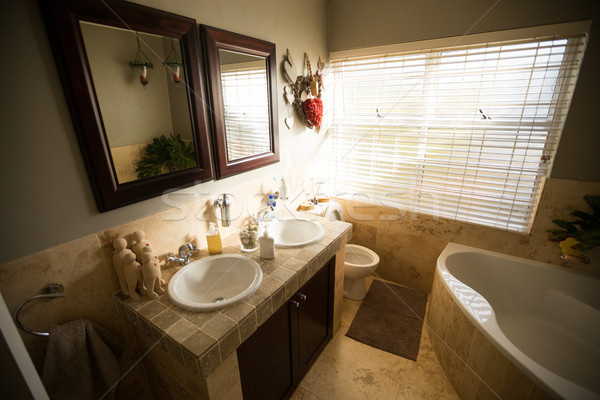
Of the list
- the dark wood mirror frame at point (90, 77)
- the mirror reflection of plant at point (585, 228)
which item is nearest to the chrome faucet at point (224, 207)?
the dark wood mirror frame at point (90, 77)

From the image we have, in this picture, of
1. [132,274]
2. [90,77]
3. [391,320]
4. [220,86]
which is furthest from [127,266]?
[391,320]

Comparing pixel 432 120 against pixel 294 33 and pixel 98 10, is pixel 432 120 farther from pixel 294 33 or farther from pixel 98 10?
pixel 98 10

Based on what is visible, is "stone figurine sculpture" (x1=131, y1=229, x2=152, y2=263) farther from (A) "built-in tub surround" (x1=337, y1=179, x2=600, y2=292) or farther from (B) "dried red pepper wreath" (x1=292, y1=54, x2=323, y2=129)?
(A) "built-in tub surround" (x1=337, y1=179, x2=600, y2=292)

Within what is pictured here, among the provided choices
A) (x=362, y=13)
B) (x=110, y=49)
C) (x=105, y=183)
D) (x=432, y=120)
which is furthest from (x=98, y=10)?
(x=432, y=120)

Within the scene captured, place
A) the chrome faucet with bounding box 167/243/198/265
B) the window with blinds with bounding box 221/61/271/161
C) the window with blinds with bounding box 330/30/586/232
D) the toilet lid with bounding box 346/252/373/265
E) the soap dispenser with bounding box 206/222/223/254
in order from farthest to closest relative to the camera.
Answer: the toilet lid with bounding box 346/252/373/265 → the window with blinds with bounding box 330/30/586/232 → the window with blinds with bounding box 221/61/271/161 → the soap dispenser with bounding box 206/222/223/254 → the chrome faucet with bounding box 167/243/198/265

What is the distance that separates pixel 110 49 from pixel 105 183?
51 cm

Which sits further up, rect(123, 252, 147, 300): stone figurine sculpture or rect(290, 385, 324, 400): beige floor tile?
rect(123, 252, 147, 300): stone figurine sculpture

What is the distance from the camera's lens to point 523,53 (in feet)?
5.71

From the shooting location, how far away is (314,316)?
1.68 meters

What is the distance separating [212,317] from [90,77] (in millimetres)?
991

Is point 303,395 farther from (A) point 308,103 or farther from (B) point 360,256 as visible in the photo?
(A) point 308,103

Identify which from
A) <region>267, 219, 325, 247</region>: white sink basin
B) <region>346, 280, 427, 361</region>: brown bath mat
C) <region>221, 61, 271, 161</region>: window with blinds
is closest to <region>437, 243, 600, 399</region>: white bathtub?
<region>346, 280, 427, 361</region>: brown bath mat

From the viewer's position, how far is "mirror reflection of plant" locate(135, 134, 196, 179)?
1.21 meters

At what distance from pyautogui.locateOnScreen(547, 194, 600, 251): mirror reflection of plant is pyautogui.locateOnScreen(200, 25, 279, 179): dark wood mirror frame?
6.48 feet
